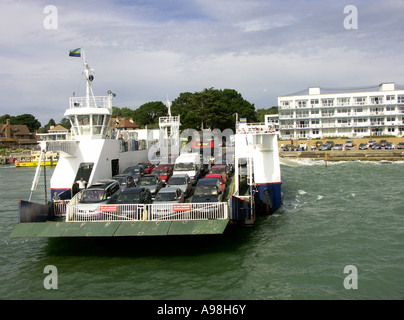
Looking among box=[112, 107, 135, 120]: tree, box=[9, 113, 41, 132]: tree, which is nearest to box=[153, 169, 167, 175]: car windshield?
box=[112, 107, 135, 120]: tree

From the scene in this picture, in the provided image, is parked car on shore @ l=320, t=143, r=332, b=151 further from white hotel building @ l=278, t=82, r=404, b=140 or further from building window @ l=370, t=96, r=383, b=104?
building window @ l=370, t=96, r=383, b=104

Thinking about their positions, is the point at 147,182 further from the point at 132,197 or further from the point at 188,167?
the point at 188,167

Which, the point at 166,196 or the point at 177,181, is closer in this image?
the point at 166,196

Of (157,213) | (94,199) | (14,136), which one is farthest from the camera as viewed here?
(14,136)

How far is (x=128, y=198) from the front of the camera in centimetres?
1410

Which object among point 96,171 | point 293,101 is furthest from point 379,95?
point 96,171

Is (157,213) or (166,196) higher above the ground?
(166,196)

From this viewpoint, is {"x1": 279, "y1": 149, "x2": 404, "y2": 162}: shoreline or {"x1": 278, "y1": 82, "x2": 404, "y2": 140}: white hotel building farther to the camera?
{"x1": 278, "y1": 82, "x2": 404, "y2": 140}: white hotel building

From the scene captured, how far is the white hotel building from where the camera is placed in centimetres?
6869

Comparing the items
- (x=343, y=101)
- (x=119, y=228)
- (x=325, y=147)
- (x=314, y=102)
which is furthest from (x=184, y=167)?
(x=343, y=101)

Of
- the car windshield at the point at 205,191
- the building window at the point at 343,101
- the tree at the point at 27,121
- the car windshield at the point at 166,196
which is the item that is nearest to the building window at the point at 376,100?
the building window at the point at 343,101

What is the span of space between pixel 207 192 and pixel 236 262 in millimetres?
4390

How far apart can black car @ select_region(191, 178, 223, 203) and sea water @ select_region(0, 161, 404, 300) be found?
5.87 ft

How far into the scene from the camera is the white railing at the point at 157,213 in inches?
487
